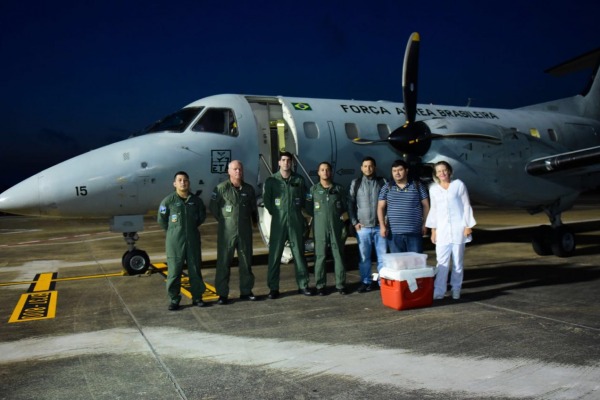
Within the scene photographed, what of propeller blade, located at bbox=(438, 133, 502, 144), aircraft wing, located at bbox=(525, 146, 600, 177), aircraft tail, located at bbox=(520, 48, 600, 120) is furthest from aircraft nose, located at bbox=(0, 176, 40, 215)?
aircraft tail, located at bbox=(520, 48, 600, 120)

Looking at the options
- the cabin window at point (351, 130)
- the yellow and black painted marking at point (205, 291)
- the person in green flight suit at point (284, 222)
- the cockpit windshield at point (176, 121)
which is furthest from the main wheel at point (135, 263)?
the cabin window at point (351, 130)

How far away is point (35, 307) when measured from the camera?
730cm

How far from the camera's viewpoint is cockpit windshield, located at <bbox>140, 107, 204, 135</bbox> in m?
9.97

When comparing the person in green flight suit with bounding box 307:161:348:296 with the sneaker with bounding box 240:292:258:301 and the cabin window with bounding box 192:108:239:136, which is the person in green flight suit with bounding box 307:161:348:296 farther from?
the cabin window with bounding box 192:108:239:136

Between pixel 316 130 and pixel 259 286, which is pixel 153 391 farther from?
pixel 316 130

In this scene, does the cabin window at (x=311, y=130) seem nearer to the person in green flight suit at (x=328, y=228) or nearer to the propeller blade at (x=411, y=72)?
the propeller blade at (x=411, y=72)

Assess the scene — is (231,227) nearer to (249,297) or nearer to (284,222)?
(284,222)

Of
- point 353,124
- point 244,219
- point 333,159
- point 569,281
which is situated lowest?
point 569,281

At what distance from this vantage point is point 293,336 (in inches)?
213

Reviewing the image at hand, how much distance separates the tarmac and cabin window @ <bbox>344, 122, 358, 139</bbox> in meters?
3.65

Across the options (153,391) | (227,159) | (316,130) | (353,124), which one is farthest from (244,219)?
(353,124)

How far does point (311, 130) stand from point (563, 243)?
595cm

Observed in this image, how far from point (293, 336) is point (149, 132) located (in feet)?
20.2

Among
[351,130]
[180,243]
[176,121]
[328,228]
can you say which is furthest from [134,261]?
[351,130]
